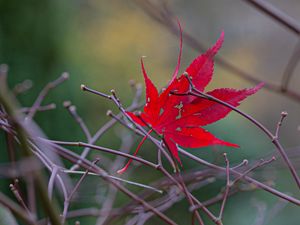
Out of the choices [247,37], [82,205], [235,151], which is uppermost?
[247,37]

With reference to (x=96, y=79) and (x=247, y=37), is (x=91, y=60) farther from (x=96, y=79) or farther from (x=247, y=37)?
(x=247, y=37)

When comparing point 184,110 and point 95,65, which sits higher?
point 184,110

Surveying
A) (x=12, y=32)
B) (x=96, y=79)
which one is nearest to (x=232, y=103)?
(x=12, y=32)

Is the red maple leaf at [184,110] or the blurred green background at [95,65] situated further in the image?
the blurred green background at [95,65]

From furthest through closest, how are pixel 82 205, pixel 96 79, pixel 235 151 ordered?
1. pixel 96 79
2. pixel 235 151
3. pixel 82 205

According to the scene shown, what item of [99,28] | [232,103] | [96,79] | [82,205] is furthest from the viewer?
[99,28]

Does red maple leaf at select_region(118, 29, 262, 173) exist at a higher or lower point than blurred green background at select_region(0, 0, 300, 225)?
higher

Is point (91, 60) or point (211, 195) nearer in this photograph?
point (211, 195)

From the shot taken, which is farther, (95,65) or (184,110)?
(95,65)

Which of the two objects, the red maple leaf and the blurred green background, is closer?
the red maple leaf

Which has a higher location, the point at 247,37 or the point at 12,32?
the point at 247,37

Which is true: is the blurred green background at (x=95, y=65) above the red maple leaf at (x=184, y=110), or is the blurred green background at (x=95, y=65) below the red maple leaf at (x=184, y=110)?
below
